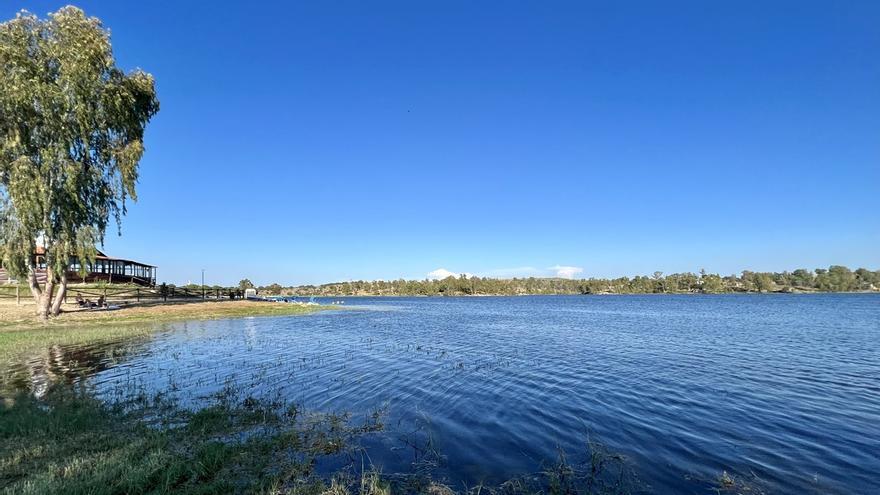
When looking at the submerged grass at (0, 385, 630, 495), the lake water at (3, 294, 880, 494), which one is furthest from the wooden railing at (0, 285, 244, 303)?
the submerged grass at (0, 385, 630, 495)

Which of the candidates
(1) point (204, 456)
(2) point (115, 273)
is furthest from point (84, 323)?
(2) point (115, 273)

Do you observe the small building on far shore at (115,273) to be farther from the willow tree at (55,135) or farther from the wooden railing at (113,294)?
the willow tree at (55,135)

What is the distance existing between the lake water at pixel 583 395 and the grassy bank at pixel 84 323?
2.80 m

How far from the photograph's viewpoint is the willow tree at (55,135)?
91.4 ft

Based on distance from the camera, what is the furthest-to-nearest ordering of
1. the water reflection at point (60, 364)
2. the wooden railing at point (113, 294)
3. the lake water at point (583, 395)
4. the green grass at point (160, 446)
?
the wooden railing at point (113, 294)
the water reflection at point (60, 364)
the lake water at point (583, 395)
the green grass at point (160, 446)

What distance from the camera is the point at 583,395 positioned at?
15.1 m

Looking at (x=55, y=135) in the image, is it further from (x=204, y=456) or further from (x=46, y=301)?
(x=204, y=456)

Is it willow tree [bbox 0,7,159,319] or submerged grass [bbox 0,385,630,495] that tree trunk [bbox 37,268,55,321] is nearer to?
willow tree [bbox 0,7,159,319]

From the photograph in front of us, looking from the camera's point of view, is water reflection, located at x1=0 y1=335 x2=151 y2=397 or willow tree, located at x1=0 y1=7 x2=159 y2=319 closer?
water reflection, located at x1=0 y1=335 x2=151 y2=397

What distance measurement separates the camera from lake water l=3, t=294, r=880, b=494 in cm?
921

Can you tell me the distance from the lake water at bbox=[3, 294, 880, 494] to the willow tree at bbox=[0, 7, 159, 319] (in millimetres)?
10681

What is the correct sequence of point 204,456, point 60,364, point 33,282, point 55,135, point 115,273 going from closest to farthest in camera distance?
point 204,456
point 60,364
point 55,135
point 33,282
point 115,273

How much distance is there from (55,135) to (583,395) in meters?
37.6

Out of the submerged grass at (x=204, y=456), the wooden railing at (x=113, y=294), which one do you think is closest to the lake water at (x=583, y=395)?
the submerged grass at (x=204, y=456)
